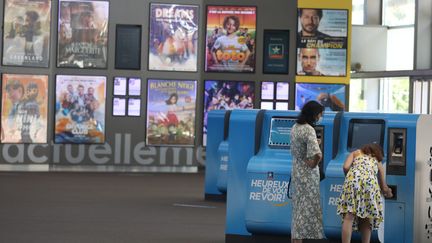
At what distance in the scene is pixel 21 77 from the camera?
26.6 m

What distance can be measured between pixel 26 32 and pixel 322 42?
819 cm

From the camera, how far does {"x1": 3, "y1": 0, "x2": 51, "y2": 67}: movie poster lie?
26.5 m

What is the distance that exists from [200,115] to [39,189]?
29.4 feet

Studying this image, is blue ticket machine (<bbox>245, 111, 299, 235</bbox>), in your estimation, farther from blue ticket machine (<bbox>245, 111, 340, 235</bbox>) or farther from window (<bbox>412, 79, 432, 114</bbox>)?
window (<bbox>412, 79, 432, 114</bbox>)

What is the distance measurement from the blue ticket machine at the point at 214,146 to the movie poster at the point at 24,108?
29.2 feet

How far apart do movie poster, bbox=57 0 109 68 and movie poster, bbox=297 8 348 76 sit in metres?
5.54

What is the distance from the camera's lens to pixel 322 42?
28.5m

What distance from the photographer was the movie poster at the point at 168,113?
2744 cm

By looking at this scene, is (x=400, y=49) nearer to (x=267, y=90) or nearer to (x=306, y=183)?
(x=267, y=90)

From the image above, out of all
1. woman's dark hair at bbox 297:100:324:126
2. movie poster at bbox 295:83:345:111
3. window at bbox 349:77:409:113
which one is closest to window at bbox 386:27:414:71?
window at bbox 349:77:409:113

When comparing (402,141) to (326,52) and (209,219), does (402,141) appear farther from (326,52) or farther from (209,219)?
(326,52)

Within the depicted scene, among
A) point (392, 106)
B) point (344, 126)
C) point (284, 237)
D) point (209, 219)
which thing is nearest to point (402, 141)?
point (344, 126)

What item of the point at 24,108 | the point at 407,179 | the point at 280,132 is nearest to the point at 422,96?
the point at 24,108

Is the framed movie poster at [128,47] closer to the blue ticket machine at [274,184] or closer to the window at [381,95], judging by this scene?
the window at [381,95]
